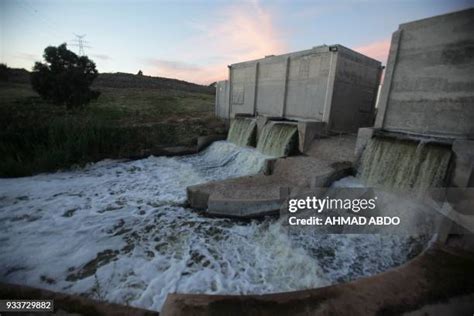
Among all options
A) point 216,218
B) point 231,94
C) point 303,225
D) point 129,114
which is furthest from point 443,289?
point 129,114

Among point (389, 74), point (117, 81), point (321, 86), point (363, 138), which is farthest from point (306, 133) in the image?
point (117, 81)

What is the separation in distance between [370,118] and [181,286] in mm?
10391

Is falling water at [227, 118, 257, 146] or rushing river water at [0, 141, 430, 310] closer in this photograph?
rushing river water at [0, 141, 430, 310]

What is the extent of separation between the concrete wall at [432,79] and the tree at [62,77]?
50.7 feet

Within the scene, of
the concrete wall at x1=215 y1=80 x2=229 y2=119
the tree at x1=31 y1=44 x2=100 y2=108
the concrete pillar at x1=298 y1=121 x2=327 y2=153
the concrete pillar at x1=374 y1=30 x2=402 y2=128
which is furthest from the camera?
the concrete wall at x1=215 y1=80 x2=229 y2=119

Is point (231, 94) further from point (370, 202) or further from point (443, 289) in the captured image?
point (443, 289)

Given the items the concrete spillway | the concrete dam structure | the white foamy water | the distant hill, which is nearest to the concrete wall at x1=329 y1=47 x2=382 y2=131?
the concrete dam structure

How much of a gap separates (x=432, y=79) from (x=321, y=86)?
12.2 feet

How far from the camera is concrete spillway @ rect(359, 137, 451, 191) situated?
4.41m

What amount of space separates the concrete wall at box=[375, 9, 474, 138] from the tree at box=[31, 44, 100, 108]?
1545 cm

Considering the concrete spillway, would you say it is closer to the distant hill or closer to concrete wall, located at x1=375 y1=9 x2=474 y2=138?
concrete wall, located at x1=375 y1=9 x2=474 y2=138

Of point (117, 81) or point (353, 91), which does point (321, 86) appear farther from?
point (117, 81)

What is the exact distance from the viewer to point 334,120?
841 cm

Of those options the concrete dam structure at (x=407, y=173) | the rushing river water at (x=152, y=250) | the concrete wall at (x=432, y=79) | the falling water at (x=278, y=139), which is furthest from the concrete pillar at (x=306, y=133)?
the rushing river water at (x=152, y=250)
